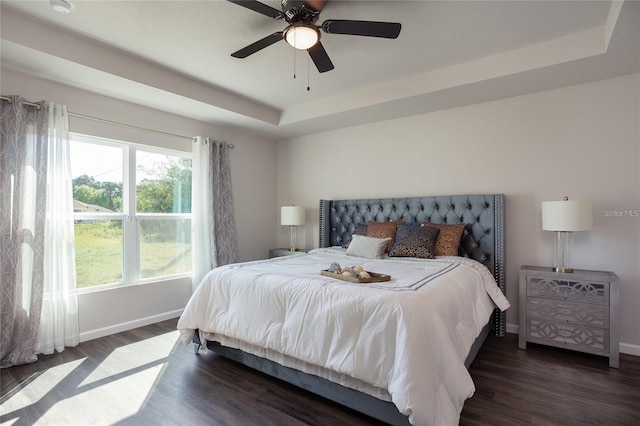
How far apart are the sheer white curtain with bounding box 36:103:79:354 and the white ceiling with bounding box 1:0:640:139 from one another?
57cm

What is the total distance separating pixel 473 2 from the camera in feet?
7.00

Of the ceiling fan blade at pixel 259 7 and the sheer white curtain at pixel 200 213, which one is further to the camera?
the sheer white curtain at pixel 200 213

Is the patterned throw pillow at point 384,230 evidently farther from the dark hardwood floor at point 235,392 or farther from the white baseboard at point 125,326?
the white baseboard at point 125,326

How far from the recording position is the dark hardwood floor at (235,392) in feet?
6.13

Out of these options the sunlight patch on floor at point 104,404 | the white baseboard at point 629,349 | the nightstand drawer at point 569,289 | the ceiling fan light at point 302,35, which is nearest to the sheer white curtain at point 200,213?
the sunlight patch on floor at point 104,404

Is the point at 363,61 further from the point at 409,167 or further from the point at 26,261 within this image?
the point at 26,261

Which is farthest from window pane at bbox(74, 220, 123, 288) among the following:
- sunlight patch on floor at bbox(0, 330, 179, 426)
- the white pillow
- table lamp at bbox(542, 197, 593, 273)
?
table lamp at bbox(542, 197, 593, 273)

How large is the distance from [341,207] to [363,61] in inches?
77.2

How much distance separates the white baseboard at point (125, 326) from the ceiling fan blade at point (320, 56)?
3.25m

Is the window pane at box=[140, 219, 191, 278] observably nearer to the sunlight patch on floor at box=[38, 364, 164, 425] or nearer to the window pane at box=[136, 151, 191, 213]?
the window pane at box=[136, 151, 191, 213]

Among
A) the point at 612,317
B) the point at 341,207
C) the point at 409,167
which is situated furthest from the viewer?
the point at 341,207

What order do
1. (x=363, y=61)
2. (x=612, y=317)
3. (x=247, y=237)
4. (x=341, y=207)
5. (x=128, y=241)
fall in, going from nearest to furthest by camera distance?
(x=612, y=317) < (x=363, y=61) < (x=128, y=241) < (x=341, y=207) < (x=247, y=237)

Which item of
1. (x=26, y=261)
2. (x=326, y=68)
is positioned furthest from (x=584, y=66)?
(x=26, y=261)

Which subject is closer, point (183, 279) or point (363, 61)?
point (363, 61)
